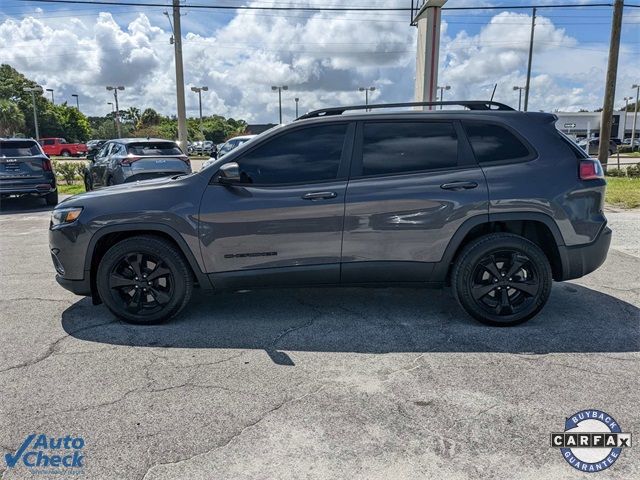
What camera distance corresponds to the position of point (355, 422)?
282 cm

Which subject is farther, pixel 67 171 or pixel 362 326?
pixel 67 171

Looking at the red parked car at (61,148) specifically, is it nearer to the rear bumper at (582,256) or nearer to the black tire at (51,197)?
the black tire at (51,197)

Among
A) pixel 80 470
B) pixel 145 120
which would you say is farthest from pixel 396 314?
pixel 145 120

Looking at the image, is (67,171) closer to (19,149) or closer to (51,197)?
(51,197)

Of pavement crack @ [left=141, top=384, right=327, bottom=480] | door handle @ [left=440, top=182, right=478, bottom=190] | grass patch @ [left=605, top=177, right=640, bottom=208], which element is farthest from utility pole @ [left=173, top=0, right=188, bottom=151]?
pavement crack @ [left=141, top=384, right=327, bottom=480]

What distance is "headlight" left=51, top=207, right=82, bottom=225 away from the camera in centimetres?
420

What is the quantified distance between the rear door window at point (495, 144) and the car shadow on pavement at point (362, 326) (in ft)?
4.66

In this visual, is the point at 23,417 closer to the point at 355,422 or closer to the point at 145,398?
the point at 145,398

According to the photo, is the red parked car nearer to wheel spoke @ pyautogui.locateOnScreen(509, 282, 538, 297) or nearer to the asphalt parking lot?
the asphalt parking lot

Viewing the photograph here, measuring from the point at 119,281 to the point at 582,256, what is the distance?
3.91m

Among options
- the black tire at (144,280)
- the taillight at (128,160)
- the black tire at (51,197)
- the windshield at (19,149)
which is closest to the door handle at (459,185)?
the black tire at (144,280)

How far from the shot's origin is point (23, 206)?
1267cm

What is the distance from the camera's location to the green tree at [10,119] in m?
54.3

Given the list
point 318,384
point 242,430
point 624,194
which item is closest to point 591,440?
point 318,384
